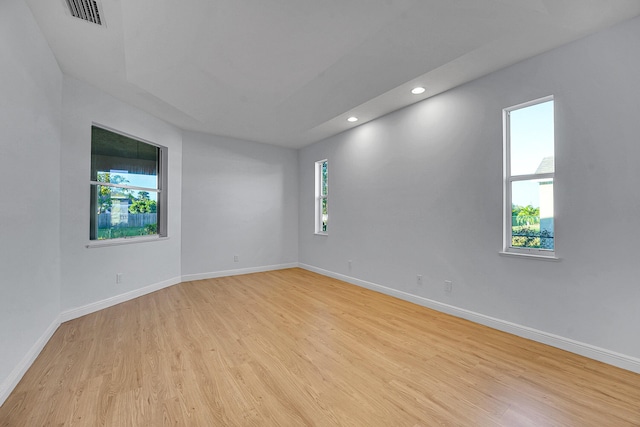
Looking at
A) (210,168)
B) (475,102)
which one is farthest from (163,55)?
(475,102)

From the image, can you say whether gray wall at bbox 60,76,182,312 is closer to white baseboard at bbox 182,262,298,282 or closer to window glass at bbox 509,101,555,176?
white baseboard at bbox 182,262,298,282

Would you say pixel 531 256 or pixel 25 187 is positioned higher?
pixel 25 187

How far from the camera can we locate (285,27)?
221cm

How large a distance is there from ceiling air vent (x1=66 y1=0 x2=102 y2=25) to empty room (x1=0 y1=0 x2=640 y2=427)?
0.5 inches

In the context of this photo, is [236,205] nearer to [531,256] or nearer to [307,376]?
[307,376]

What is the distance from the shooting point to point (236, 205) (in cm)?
556

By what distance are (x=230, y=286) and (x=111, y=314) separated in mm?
1661

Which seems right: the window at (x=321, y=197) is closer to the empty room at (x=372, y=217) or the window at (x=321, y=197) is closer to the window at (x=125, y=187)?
the empty room at (x=372, y=217)

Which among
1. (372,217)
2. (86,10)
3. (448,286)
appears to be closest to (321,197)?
(372,217)

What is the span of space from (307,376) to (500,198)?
8.59 feet

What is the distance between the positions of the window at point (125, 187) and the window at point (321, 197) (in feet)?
9.54

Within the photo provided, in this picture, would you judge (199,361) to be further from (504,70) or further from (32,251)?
(504,70)

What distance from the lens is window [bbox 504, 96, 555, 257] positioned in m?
2.63

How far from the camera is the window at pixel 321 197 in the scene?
581 cm
